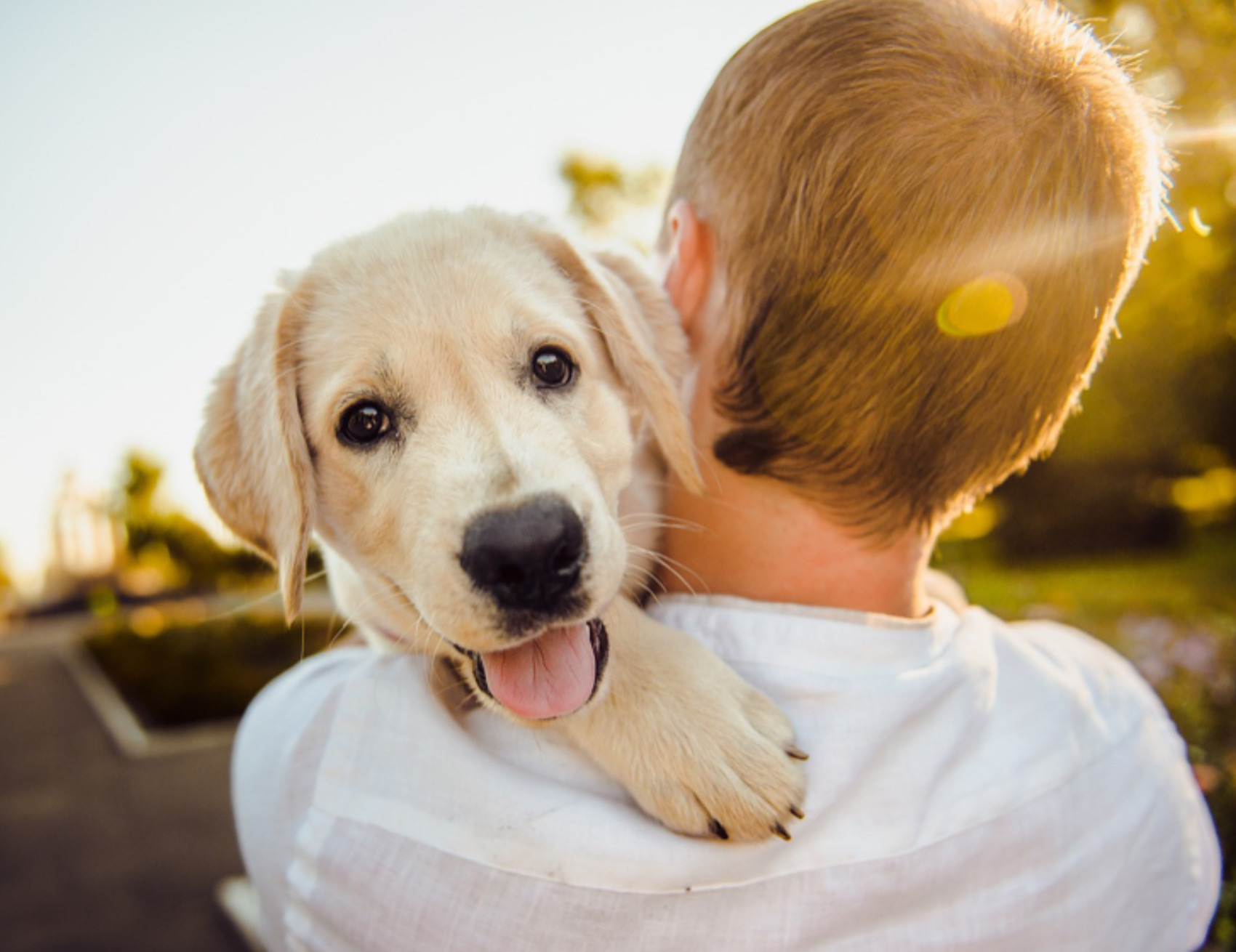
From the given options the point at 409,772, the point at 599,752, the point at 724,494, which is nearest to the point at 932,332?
the point at 724,494

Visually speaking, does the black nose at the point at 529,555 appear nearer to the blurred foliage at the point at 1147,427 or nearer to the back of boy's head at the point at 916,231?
the back of boy's head at the point at 916,231

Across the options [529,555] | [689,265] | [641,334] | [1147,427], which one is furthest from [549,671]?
[1147,427]

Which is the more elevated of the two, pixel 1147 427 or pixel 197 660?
pixel 1147 427

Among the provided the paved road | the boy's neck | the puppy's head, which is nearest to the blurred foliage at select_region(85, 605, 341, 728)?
the paved road

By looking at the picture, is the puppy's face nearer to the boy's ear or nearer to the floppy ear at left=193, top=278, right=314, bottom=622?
the floppy ear at left=193, top=278, right=314, bottom=622

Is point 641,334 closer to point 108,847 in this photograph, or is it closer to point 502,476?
point 502,476

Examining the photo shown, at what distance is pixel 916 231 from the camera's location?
1.83 metres

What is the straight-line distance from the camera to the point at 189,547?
101ft

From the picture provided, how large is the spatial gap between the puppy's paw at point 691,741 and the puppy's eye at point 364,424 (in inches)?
33.7

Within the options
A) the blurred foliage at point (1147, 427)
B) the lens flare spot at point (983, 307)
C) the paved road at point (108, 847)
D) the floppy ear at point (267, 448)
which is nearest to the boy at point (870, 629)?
the lens flare spot at point (983, 307)

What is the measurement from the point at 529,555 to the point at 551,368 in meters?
0.70

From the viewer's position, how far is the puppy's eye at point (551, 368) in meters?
2.39

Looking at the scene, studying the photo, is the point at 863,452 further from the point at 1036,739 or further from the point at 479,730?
the point at 479,730

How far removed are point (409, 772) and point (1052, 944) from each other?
1317 millimetres
